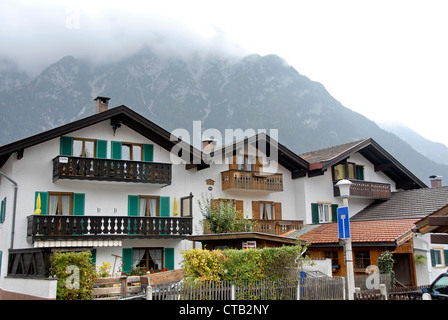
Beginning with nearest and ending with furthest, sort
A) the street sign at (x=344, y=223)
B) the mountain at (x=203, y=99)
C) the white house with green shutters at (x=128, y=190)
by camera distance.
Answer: the street sign at (x=344, y=223) → the white house with green shutters at (x=128, y=190) → the mountain at (x=203, y=99)

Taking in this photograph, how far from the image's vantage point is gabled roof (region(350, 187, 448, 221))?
1168 inches

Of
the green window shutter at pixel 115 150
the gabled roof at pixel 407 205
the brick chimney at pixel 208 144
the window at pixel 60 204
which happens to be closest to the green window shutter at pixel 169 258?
the window at pixel 60 204

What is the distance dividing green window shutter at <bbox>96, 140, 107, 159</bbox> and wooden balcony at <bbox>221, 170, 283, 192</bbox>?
7.01 meters

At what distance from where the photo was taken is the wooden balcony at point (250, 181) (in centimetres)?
2881

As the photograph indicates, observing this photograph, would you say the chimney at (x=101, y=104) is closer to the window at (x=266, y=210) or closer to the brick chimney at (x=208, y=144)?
the brick chimney at (x=208, y=144)

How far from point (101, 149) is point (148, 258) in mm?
6033

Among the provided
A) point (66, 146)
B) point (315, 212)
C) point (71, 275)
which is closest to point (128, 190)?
point (66, 146)

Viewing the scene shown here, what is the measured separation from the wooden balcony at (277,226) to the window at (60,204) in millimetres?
9949

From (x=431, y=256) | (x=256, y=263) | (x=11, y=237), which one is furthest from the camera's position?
(x=431, y=256)

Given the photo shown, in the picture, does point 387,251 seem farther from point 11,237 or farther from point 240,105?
point 240,105

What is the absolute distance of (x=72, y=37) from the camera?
178 meters

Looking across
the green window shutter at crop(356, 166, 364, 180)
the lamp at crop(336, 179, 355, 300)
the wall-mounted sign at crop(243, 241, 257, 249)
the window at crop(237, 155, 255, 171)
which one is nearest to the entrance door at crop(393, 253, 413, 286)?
the green window shutter at crop(356, 166, 364, 180)
